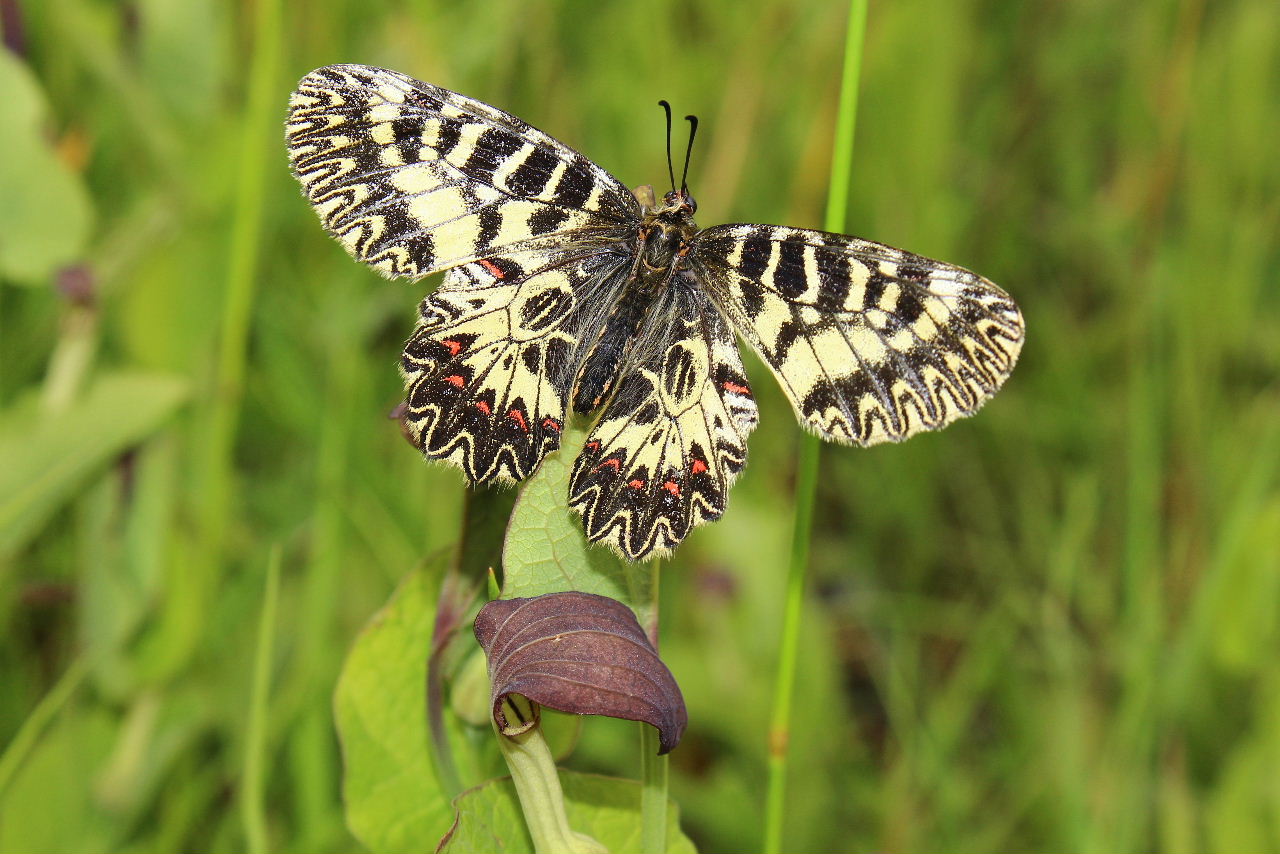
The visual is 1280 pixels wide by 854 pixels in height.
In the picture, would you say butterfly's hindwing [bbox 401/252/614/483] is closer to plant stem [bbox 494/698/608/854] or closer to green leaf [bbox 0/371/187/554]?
plant stem [bbox 494/698/608/854]

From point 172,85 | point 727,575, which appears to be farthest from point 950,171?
point 172,85

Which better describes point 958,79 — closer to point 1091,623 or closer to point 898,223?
point 898,223

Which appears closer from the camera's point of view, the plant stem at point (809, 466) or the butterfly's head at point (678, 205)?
the plant stem at point (809, 466)

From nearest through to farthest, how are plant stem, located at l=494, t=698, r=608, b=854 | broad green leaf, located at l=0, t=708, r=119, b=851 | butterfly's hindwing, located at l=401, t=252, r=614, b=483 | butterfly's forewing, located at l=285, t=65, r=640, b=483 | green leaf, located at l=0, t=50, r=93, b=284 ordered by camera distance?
plant stem, located at l=494, t=698, r=608, b=854
butterfly's hindwing, located at l=401, t=252, r=614, b=483
butterfly's forewing, located at l=285, t=65, r=640, b=483
broad green leaf, located at l=0, t=708, r=119, b=851
green leaf, located at l=0, t=50, r=93, b=284

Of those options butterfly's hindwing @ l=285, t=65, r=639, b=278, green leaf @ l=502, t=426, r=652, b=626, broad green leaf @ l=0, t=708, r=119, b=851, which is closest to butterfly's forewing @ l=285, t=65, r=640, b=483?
butterfly's hindwing @ l=285, t=65, r=639, b=278

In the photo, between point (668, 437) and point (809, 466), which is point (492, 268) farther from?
point (809, 466)

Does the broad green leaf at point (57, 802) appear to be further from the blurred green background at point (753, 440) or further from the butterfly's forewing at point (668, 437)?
the butterfly's forewing at point (668, 437)

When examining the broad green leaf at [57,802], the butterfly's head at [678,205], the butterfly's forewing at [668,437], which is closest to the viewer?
the butterfly's forewing at [668,437]

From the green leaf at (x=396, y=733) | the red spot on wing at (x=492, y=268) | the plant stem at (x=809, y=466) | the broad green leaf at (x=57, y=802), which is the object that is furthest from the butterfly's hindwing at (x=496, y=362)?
the broad green leaf at (x=57, y=802)
